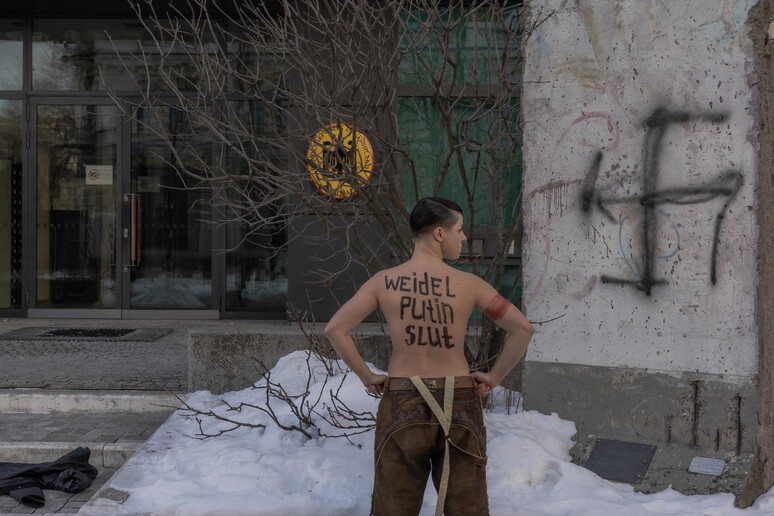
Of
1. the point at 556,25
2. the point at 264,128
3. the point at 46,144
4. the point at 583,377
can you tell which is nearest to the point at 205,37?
the point at 264,128

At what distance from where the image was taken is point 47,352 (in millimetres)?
8766

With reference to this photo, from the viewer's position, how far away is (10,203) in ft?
37.9

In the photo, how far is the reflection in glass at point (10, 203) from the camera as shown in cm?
1148

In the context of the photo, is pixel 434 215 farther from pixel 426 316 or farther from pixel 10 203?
pixel 10 203

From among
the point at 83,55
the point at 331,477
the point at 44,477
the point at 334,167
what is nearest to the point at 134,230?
the point at 83,55

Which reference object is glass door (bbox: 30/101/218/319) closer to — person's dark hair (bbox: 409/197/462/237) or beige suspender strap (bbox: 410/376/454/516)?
person's dark hair (bbox: 409/197/462/237)

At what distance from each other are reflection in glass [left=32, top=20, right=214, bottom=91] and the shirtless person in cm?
857

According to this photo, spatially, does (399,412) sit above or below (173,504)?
above

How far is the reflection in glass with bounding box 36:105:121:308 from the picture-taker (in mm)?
11484

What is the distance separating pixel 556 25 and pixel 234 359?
3.73m

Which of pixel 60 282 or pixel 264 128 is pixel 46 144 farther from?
pixel 264 128

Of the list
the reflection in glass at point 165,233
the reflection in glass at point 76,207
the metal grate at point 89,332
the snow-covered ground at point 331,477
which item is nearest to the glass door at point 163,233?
the reflection in glass at point 165,233

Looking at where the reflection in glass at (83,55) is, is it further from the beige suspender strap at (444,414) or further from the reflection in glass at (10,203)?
the beige suspender strap at (444,414)

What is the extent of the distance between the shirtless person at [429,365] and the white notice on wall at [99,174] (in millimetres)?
8767
